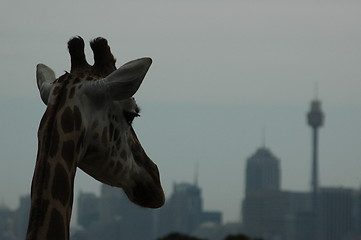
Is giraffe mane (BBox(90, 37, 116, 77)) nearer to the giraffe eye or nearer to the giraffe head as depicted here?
the giraffe head

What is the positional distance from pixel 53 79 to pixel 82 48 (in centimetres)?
43

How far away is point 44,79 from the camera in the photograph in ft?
33.4

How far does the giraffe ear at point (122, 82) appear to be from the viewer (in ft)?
30.7

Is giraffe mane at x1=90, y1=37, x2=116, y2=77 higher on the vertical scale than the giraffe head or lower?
higher

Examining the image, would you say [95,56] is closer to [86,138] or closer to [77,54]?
[77,54]

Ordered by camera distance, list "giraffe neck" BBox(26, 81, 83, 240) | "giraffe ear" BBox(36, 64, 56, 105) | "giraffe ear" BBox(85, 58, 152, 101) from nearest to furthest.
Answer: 1. "giraffe neck" BBox(26, 81, 83, 240)
2. "giraffe ear" BBox(85, 58, 152, 101)
3. "giraffe ear" BBox(36, 64, 56, 105)

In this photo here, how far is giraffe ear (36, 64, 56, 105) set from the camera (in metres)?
9.84

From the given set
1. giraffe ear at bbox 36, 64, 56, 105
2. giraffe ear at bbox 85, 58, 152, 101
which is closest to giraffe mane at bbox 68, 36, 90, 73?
giraffe ear at bbox 36, 64, 56, 105

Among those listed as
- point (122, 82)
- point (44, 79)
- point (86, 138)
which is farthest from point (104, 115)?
point (44, 79)

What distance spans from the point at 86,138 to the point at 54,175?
1.57 ft

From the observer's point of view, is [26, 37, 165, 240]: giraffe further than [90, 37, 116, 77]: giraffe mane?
No

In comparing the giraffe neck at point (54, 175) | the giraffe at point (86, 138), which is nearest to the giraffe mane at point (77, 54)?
the giraffe at point (86, 138)

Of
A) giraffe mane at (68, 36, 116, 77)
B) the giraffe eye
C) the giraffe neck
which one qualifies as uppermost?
giraffe mane at (68, 36, 116, 77)

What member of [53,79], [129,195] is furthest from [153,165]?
[53,79]
